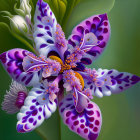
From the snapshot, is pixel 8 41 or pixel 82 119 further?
pixel 8 41

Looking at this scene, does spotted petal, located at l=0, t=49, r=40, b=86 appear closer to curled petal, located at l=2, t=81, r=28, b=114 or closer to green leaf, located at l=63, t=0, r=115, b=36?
curled petal, located at l=2, t=81, r=28, b=114

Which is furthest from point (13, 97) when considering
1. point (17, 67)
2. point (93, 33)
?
point (93, 33)

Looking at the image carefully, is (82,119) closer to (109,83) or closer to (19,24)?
(109,83)

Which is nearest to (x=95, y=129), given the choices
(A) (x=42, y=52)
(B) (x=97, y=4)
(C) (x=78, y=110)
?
(C) (x=78, y=110)

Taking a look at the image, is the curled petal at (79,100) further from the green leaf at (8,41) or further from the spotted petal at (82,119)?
the green leaf at (8,41)

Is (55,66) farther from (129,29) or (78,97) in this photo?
(129,29)

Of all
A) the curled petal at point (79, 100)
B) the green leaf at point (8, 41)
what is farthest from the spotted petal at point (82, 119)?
the green leaf at point (8, 41)
